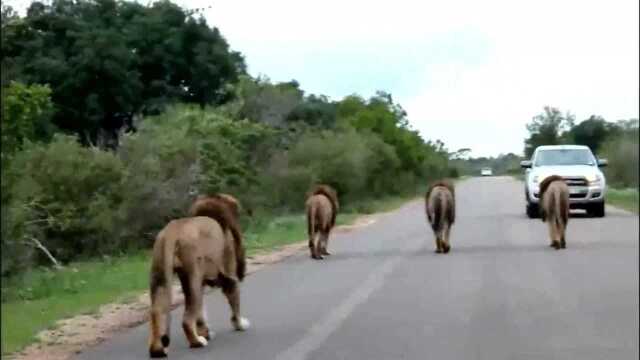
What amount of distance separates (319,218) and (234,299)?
11.0m

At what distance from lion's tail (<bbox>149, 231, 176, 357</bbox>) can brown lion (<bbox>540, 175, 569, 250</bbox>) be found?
13.1m

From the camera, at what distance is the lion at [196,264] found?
1208cm

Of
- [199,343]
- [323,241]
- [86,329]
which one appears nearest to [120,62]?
[323,241]

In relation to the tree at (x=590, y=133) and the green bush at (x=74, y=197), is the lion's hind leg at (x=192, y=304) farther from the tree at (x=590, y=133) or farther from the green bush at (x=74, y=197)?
the green bush at (x=74, y=197)

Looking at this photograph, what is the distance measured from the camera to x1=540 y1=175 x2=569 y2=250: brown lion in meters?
24.3

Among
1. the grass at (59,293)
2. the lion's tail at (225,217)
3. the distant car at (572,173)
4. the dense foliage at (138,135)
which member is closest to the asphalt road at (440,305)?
the lion's tail at (225,217)

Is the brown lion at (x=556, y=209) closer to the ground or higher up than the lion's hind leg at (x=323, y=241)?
higher up

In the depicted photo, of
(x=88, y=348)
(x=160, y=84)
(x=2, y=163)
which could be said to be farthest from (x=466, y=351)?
(x=160, y=84)

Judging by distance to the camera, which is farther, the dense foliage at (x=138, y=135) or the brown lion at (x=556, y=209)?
the brown lion at (x=556, y=209)

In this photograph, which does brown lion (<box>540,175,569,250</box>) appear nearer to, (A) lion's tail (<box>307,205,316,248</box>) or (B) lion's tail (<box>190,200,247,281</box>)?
(A) lion's tail (<box>307,205,316,248</box>)

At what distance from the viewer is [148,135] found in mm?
31688

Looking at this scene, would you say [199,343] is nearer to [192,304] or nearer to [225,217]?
[192,304]

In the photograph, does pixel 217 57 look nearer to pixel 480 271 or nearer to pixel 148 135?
pixel 148 135

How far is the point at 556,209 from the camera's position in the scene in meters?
24.2
